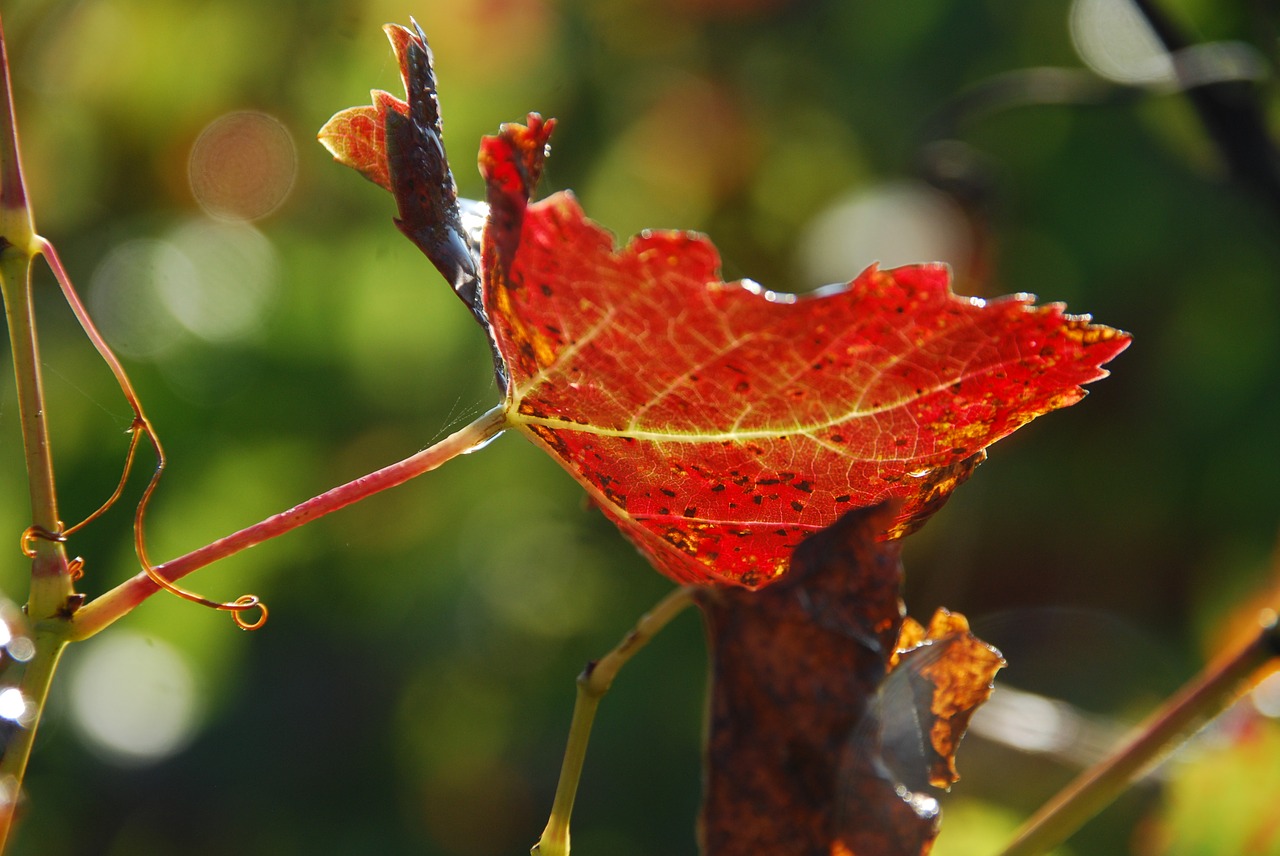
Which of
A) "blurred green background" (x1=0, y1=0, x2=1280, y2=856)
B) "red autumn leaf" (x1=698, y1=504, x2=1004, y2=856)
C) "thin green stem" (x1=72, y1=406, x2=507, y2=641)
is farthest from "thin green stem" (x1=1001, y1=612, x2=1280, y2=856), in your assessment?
Result: "blurred green background" (x1=0, y1=0, x2=1280, y2=856)

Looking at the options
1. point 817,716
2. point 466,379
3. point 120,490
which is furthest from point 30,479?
point 466,379

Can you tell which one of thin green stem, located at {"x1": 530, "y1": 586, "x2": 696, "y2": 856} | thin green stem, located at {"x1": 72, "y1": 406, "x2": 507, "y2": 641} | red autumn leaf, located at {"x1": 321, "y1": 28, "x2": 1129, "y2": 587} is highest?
red autumn leaf, located at {"x1": 321, "y1": 28, "x2": 1129, "y2": 587}

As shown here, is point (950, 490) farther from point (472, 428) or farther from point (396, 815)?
point (396, 815)

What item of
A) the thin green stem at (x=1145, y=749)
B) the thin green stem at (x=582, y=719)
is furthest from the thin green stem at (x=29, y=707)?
the thin green stem at (x=1145, y=749)

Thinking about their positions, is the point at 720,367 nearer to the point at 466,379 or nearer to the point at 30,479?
the point at 30,479

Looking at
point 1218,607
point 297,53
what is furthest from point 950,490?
point 297,53

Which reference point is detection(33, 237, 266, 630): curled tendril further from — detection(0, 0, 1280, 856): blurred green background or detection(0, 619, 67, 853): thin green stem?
detection(0, 0, 1280, 856): blurred green background

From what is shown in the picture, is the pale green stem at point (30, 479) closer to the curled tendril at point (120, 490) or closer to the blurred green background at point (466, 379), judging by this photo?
the curled tendril at point (120, 490)
